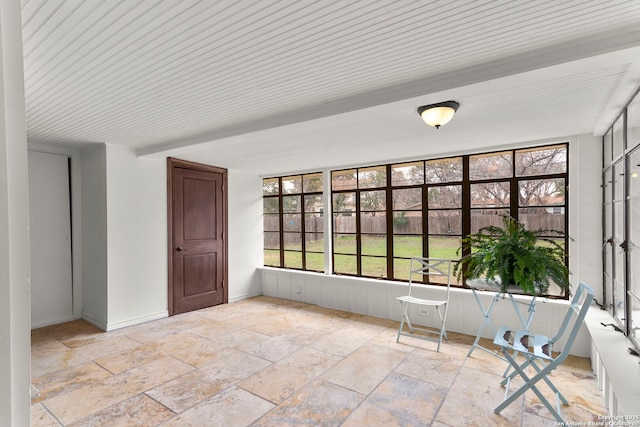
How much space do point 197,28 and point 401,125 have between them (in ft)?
7.35

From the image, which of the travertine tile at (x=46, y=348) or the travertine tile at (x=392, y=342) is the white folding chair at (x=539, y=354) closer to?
the travertine tile at (x=392, y=342)

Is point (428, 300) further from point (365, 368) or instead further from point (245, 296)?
point (245, 296)

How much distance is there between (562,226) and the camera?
13.6 ft

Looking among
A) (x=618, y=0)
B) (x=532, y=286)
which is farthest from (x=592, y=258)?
(x=618, y=0)

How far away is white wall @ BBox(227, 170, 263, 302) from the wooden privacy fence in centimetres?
35

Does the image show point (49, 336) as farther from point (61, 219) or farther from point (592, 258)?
point (592, 258)

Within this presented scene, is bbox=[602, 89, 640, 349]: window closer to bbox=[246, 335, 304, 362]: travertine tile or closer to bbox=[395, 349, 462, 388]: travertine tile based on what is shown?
bbox=[395, 349, 462, 388]: travertine tile

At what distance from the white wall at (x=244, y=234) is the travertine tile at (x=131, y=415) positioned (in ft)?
10.8

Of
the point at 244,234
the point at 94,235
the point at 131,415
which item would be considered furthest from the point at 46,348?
the point at 244,234

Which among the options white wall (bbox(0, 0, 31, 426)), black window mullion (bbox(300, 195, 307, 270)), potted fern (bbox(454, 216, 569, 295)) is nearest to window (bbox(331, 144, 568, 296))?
black window mullion (bbox(300, 195, 307, 270))

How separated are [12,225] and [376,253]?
210 inches

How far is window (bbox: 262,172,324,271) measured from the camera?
6273mm

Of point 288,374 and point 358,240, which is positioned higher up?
point 358,240

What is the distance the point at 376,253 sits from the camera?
5.50 meters
